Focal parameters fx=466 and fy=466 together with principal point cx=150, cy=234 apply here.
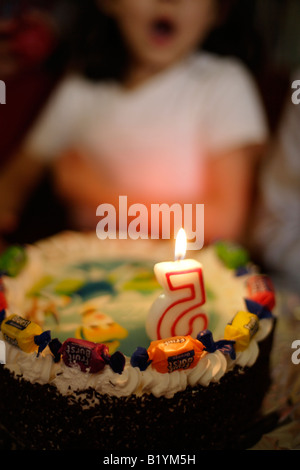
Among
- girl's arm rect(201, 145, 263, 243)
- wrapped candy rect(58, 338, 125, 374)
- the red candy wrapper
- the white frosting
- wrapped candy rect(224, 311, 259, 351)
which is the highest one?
girl's arm rect(201, 145, 263, 243)

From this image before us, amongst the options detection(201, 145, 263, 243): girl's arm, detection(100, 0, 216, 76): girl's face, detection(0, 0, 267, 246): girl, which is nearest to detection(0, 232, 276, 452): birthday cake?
detection(201, 145, 263, 243): girl's arm

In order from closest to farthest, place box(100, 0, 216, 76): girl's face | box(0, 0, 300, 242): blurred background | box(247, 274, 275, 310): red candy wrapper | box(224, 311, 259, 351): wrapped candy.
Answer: box(224, 311, 259, 351): wrapped candy < box(247, 274, 275, 310): red candy wrapper < box(100, 0, 216, 76): girl's face < box(0, 0, 300, 242): blurred background

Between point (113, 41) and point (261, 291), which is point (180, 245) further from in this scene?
point (113, 41)

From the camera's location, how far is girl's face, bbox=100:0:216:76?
1622mm

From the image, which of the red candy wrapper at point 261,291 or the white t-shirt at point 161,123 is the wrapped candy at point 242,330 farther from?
the white t-shirt at point 161,123

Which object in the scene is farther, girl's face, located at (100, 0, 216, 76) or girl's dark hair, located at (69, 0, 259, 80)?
girl's dark hair, located at (69, 0, 259, 80)

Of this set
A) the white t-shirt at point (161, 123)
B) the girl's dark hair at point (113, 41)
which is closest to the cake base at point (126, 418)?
the white t-shirt at point (161, 123)

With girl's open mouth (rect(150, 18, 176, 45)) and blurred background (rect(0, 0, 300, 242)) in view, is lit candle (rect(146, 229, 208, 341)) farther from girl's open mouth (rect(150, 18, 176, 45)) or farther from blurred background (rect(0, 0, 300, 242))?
blurred background (rect(0, 0, 300, 242))

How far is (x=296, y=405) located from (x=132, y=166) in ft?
3.81

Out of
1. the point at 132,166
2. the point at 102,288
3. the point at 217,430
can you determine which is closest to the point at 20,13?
the point at 132,166

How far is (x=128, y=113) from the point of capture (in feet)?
6.26

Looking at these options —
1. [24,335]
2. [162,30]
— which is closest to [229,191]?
[162,30]

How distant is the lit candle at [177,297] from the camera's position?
39.8 inches

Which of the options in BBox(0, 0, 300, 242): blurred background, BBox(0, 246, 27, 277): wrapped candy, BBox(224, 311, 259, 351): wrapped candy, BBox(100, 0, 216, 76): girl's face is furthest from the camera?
BBox(0, 0, 300, 242): blurred background
